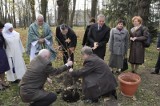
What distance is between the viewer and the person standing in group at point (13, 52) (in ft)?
20.5

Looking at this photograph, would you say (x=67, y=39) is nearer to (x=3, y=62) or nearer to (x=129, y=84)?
(x=3, y=62)

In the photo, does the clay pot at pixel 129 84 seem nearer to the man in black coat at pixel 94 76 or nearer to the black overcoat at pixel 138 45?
the man in black coat at pixel 94 76

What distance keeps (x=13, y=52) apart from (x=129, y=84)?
3173 mm

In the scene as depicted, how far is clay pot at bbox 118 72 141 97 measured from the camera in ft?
19.4

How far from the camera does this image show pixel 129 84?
5.86 m

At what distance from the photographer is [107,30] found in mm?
6840

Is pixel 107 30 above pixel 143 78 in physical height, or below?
above

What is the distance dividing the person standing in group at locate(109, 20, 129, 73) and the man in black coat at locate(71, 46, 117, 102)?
176 centimetres

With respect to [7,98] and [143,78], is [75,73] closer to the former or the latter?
[7,98]

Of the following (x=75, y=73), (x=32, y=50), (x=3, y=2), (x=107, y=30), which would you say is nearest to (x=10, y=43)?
(x=32, y=50)

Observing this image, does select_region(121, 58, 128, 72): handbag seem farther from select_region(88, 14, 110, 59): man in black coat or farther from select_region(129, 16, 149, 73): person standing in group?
select_region(88, 14, 110, 59): man in black coat

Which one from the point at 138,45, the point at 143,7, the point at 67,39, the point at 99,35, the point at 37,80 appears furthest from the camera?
the point at 143,7

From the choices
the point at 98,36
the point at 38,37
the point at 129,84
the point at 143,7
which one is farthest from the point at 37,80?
the point at 143,7

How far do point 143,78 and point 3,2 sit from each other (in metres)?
30.0
